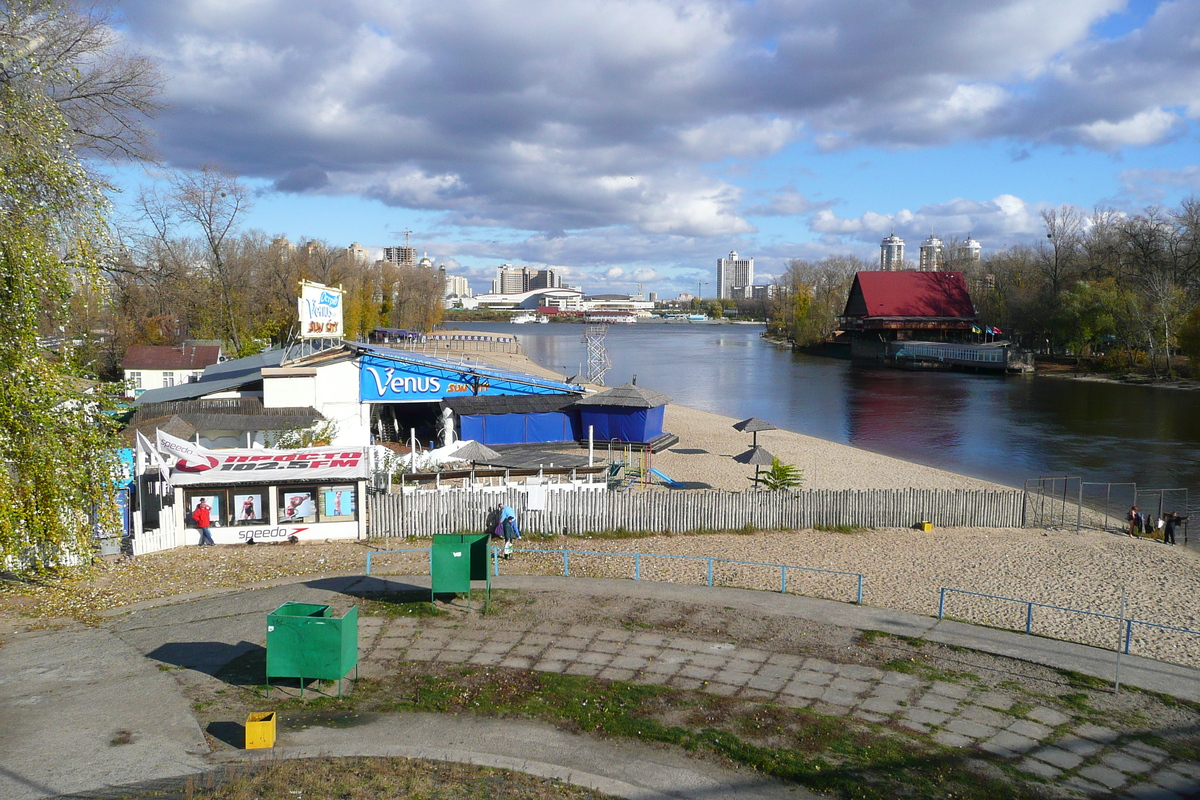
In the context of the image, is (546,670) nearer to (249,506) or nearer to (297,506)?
(297,506)

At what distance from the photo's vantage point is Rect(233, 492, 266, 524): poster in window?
18984 millimetres

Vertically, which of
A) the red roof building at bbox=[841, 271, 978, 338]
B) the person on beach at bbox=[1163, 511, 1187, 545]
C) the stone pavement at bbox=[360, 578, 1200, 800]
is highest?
the red roof building at bbox=[841, 271, 978, 338]

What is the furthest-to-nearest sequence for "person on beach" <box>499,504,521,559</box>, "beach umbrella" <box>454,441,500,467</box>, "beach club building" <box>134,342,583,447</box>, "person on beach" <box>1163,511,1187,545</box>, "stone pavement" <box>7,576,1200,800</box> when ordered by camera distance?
1. "beach club building" <box>134,342,583,447</box>
2. "beach umbrella" <box>454,441,500,467</box>
3. "person on beach" <box>1163,511,1187,545</box>
4. "person on beach" <box>499,504,521,559</box>
5. "stone pavement" <box>7,576,1200,800</box>

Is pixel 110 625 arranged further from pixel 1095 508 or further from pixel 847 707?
pixel 1095 508

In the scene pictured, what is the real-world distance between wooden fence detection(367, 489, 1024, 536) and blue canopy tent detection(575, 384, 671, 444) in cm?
1249

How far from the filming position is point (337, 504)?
770 inches

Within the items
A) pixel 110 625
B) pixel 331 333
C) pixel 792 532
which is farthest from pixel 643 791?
pixel 331 333

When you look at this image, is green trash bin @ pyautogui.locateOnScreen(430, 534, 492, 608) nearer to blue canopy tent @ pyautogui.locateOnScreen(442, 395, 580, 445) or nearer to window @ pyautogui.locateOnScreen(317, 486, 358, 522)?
window @ pyautogui.locateOnScreen(317, 486, 358, 522)

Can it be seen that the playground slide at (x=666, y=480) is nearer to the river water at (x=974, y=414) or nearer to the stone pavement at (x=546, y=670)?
the stone pavement at (x=546, y=670)

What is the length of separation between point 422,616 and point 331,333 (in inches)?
931

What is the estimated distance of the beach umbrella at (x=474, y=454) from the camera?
23.9m

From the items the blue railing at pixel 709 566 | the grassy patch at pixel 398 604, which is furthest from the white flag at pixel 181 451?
the blue railing at pixel 709 566

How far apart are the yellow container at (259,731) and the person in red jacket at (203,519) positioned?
10671 mm

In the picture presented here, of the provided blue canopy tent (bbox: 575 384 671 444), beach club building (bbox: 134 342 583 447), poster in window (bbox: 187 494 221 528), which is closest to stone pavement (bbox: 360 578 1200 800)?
poster in window (bbox: 187 494 221 528)
